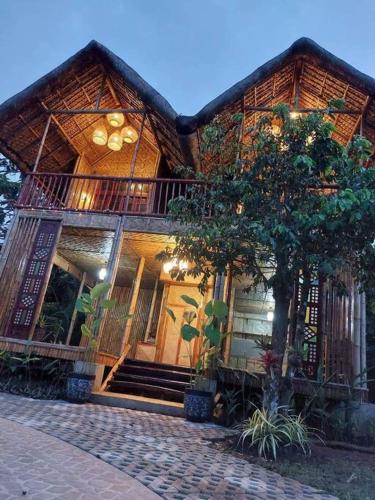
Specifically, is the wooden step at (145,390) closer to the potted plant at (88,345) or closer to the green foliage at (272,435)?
the potted plant at (88,345)

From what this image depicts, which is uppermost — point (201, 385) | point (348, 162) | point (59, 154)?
point (59, 154)

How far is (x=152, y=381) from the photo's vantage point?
672 cm

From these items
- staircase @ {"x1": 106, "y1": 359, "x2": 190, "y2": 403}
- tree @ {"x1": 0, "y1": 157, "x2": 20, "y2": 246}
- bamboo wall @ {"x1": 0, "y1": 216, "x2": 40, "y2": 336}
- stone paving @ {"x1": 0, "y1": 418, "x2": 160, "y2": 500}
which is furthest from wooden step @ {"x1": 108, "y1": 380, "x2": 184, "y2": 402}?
tree @ {"x1": 0, "y1": 157, "x2": 20, "y2": 246}

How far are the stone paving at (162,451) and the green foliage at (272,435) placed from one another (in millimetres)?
369

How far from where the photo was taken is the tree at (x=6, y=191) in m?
12.0

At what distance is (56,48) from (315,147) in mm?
198977

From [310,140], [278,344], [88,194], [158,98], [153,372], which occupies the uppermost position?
[158,98]

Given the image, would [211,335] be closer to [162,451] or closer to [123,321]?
[162,451]

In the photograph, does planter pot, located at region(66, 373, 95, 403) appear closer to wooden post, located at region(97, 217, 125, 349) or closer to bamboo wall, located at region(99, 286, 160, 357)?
wooden post, located at region(97, 217, 125, 349)

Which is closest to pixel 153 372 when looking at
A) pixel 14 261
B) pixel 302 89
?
pixel 14 261

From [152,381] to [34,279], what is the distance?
2910mm

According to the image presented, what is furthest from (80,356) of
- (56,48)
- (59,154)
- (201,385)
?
(56,48)

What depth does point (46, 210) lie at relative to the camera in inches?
295

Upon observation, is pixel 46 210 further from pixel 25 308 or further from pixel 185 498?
pixel 185 498
